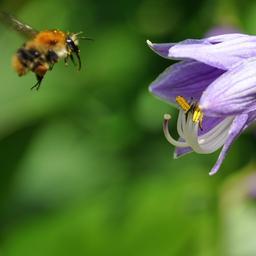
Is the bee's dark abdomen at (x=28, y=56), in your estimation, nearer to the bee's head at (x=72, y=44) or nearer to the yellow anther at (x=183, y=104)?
the bee's head at (x=72, y=44)

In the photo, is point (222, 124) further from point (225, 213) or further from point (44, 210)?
point (44, 210)

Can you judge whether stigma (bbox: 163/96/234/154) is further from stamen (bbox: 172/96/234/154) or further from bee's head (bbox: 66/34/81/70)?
bee's head (bbox: 66/34/81/70)

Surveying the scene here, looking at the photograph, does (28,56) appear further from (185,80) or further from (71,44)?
(185,80)

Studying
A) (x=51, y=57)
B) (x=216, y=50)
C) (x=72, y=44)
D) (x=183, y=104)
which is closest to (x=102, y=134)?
(x=72, y=44)

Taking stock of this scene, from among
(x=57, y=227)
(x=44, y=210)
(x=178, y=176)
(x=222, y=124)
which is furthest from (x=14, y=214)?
(x=222, y=124)

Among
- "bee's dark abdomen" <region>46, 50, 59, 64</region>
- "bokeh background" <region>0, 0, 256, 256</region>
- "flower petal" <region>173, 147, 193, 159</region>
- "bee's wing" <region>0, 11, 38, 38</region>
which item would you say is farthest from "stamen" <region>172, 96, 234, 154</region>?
"bokeh background" <region>0, 0, 256, 256</region>

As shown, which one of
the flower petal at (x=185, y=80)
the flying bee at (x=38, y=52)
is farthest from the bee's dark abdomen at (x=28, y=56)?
the flower petal at (x=185, y=80)
